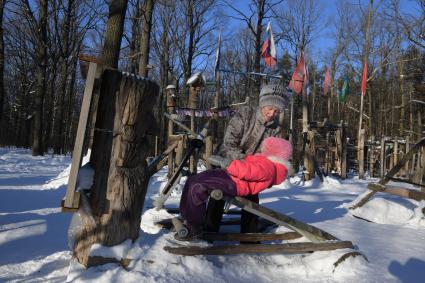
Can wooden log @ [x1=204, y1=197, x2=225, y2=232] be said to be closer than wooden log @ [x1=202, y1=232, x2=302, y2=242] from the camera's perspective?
No

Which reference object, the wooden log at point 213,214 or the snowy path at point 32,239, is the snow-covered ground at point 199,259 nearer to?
the snowy path at point 32,239

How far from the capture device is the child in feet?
10.3

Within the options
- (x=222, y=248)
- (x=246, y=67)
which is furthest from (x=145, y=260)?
(x=246, y=67)

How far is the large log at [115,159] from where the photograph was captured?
2684 millimetres

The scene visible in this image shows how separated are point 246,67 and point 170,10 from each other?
31.8 feet

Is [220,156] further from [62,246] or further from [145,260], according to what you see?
[62,246]

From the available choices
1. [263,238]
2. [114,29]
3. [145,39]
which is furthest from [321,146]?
[263,238]

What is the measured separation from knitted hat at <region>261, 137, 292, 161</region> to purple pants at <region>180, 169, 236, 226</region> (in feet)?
1.31

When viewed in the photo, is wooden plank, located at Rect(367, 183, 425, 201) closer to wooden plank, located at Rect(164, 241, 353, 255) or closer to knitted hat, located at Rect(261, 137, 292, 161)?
wooden plank, located at Rect(164, 241, 353, 255)

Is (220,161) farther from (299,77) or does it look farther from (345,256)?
(299,77)

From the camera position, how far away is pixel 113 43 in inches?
364

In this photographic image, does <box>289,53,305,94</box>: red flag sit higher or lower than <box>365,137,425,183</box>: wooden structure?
higher

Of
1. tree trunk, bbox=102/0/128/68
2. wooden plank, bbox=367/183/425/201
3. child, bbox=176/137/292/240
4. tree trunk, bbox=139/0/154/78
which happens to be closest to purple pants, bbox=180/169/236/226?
child, bbox=176/137/292/240

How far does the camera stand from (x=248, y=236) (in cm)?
337
